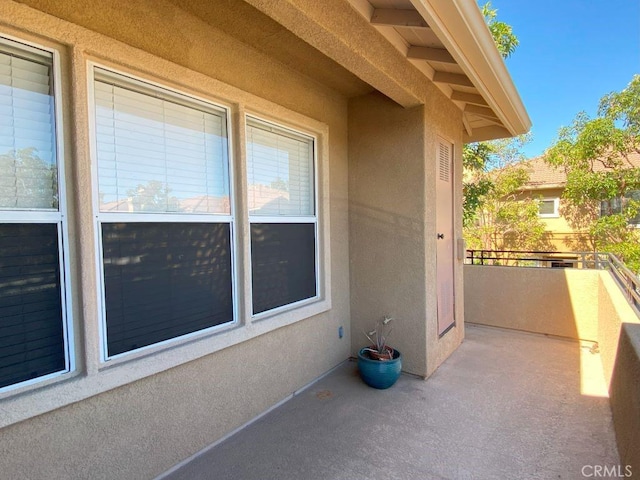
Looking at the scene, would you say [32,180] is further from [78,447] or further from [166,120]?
[78,447]

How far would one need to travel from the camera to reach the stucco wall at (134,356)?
168 centimetres

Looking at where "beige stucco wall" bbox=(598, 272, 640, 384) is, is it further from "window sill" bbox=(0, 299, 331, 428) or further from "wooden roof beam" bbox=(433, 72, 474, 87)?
"window sill" bbox=(0, 299, 331, 428)

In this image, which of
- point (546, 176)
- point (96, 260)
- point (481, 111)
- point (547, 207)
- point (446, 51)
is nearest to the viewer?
point (96, 260)

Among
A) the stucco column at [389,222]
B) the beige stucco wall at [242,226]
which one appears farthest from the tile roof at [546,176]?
the stucco column at [389,222]

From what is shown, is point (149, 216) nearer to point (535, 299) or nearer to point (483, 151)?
point (535, 299)

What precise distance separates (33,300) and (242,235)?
53.9 inches

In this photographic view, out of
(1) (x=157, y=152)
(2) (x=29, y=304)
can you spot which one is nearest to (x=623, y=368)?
(1) (x=157, y=152)

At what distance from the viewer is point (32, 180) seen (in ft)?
5.57

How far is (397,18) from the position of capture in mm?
2227

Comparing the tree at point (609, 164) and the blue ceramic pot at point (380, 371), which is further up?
the tree at point (609, 164)

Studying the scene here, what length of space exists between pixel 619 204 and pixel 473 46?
33.4 feet

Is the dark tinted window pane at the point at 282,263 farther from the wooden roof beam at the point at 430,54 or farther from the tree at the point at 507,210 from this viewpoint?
the tree at the point at 507,210

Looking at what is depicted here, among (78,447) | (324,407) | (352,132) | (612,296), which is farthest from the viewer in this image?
(352,132)

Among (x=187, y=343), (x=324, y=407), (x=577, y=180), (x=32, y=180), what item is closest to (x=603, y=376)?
(x=324, y=407)
